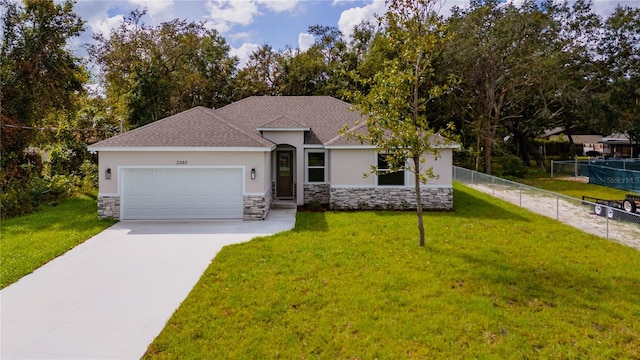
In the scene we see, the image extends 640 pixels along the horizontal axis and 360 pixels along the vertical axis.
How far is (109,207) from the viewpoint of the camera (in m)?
13.0

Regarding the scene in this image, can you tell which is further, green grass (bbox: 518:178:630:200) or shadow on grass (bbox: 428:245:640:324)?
green grass (bbox: 518:178:630:200)

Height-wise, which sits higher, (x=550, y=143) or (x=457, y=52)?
(x=457, y=52)

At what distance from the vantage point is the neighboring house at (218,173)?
12898 mm

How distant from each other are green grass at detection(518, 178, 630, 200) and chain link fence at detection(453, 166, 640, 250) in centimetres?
476

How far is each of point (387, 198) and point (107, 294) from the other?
10.5 meters

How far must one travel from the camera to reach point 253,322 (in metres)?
5.85

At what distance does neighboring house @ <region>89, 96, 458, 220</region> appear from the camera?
12.9m

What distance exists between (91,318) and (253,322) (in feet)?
8.91

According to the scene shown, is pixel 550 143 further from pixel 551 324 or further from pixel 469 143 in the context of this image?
pixel 551 324

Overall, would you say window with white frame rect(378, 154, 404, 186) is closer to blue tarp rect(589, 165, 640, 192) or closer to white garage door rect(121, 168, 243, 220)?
white garage door rect(121, 168, 243, 220)

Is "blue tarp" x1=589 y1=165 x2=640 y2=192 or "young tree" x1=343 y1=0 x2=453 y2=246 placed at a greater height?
"young tree" x1=343 y1=0 x2=453 y2=246

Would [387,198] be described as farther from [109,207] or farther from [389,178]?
[109,207]

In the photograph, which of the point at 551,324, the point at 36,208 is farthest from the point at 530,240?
the point at 36,208

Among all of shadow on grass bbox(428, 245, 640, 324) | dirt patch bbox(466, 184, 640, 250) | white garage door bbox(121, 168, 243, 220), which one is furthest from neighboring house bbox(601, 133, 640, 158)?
white garage door bbox(121, 168, 243, 220)
